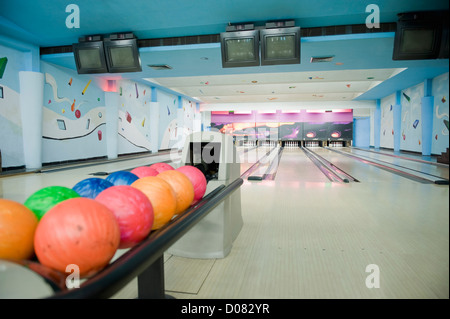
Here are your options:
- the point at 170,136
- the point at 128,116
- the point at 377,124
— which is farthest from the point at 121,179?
the point at 377,124

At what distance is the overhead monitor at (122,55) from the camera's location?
469cm

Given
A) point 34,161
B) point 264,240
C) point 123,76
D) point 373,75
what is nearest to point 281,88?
point 373,75

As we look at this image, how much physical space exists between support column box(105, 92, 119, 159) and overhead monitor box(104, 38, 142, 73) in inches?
109

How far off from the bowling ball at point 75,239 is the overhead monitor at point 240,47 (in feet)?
13.6

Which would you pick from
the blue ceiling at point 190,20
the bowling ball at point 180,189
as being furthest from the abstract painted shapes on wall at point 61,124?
the bowling ball at point 180,189

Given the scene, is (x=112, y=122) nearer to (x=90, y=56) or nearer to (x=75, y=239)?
(x=90, y=56)

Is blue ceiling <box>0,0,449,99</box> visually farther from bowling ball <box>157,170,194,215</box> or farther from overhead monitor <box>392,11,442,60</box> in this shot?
bowling ball <box>157,170,194,215</box>

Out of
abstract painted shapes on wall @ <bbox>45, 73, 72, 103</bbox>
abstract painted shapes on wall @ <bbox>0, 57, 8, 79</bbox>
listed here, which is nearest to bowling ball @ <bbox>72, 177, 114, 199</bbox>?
abstract painted shapes on wall @ <bbox>0, 57, 8, 79</bbox>

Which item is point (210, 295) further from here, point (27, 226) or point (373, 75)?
point (373, 75)

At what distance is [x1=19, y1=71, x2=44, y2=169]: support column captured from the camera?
5082 millimetres

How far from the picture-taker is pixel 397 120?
9.94 m

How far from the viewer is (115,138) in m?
7.57

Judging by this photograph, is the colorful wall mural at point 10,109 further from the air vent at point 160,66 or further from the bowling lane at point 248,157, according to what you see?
the bowling lane at point 248,157

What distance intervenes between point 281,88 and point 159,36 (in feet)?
20.8
